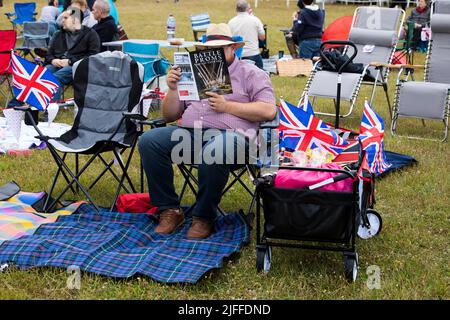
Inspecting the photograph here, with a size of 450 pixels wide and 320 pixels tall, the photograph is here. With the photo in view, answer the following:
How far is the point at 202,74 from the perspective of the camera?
3705mm

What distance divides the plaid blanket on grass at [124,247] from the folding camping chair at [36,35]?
742cm

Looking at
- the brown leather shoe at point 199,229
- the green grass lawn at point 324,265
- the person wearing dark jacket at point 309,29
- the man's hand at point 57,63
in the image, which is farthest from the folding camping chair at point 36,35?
the brown leather shoe at point 199,229

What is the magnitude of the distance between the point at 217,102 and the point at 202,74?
0.20 metres

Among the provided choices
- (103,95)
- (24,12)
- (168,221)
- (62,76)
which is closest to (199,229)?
(168,221)

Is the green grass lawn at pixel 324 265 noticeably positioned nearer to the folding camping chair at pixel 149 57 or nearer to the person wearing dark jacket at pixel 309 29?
the folding camping chair at pixel 149 57

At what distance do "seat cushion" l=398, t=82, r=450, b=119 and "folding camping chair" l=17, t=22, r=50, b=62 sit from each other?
6382 mm

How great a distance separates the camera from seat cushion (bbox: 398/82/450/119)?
21.1 feet

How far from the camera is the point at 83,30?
759 centimetres

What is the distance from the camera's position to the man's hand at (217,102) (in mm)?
3781

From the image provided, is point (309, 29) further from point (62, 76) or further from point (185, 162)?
point (185, 162)

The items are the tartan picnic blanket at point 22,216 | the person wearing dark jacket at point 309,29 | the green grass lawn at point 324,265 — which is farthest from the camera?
the person wearing dark jacket at point 309,29

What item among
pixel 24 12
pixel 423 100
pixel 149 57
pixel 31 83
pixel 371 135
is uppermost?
pixel 31 83
